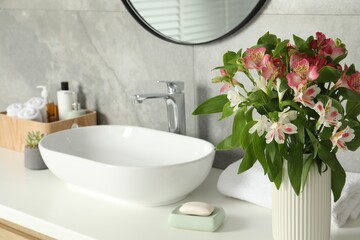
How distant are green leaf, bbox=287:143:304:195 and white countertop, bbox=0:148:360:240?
0.24 m

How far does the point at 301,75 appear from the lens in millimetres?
1455

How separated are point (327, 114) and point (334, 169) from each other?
138mm

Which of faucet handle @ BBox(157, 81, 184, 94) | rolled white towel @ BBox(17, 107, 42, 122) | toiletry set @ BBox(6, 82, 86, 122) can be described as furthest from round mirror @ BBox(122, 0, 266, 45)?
rolled white towel @ BBox(17, 107, 42, 122)

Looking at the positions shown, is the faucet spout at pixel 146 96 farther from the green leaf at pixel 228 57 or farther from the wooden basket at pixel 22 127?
the green leaf at pixel 228 57

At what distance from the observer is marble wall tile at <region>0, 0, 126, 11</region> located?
2434 millimetres

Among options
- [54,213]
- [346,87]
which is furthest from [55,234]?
[346,87]

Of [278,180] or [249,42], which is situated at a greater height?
[249,42]

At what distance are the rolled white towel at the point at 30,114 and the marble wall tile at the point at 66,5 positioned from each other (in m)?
0.41

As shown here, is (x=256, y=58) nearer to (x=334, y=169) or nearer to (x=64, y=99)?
(x=334, y=169)

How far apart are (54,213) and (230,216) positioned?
0.51 meters

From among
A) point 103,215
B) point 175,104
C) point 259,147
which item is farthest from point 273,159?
point 175,104

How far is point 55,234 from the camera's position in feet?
6.09

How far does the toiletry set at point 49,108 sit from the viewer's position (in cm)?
254

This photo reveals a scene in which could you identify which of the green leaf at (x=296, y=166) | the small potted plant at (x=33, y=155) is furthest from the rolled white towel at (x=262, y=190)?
the small potted plant at (x=33, y=155)
